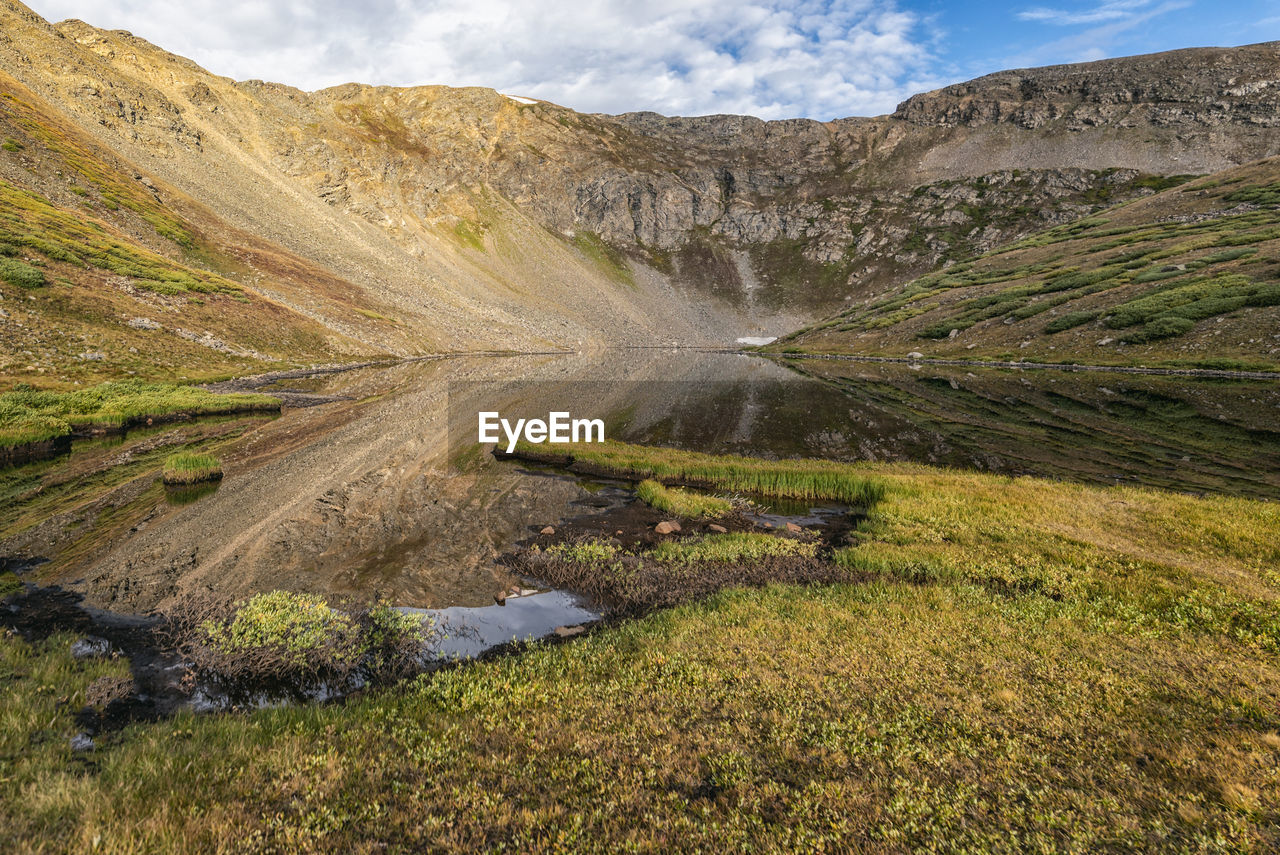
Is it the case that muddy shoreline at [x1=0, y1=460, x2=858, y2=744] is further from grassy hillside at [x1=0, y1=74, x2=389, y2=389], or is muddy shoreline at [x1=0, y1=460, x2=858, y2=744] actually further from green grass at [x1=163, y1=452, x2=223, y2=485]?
grassy hillside at [x1=0, y1=74, x2=389, y2=389]

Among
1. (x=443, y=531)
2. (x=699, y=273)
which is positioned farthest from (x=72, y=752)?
(x=699, y=273)

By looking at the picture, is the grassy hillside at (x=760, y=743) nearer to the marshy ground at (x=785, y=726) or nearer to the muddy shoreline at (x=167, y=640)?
the marshy ground at (x=785, y=726)

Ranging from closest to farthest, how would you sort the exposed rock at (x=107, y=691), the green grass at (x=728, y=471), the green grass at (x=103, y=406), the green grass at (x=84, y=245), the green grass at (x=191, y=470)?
the exposed rock at (x=107, y=691), the green grass at (x=191, y=470), the green grass at (x=728, y=471), the green grass at (x=103, y=406), the green grass at (x=84, y=245)

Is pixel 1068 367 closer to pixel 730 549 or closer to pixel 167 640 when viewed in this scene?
pixel 730 549

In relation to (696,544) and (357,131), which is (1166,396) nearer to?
(696,544)

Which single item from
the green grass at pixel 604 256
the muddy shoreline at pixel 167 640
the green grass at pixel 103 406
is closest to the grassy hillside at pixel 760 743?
the muddy shoreline at pixel 167 640

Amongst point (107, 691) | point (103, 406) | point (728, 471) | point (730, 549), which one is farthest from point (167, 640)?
point (103, 406)

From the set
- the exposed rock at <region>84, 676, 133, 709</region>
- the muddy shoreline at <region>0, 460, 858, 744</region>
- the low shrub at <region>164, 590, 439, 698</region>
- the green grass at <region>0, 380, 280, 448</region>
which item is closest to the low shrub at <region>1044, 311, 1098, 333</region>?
the muddy shoreline at <region>0, 460, 858, 744</region>
